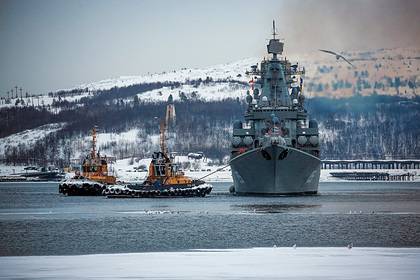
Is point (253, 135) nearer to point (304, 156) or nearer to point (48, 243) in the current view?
point (304, 156)

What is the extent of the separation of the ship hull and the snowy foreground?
220ft

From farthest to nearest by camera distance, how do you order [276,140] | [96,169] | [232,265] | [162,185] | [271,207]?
[96,169]
[162,185]
[276,140]
[271,207]
[232,265]

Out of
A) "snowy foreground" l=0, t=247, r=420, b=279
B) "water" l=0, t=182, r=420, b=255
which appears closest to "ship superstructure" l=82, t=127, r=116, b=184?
"water" l=0, t=182, r=420, b=255

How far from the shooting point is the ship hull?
380ft

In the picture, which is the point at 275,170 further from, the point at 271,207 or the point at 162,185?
the point at 162,185

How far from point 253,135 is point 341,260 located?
8332 cm

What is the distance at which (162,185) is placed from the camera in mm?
128000

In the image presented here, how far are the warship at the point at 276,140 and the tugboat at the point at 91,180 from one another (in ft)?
83.0

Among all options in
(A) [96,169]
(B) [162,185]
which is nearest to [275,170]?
(B) [162,185]

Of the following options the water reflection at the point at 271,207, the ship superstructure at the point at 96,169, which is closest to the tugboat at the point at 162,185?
the ship superstructure at the point at 96,169

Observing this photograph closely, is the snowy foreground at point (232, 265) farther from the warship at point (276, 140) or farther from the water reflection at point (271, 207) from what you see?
the warship at point (276, 140)

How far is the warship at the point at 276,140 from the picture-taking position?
11656cm

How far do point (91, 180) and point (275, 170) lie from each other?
42364 mm

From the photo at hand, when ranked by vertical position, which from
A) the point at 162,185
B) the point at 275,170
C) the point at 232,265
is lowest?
the point at 232,265
